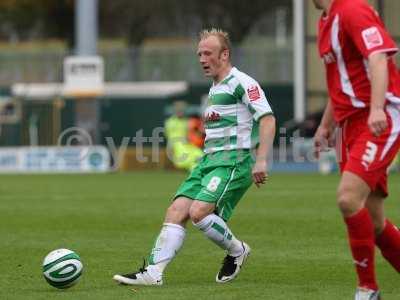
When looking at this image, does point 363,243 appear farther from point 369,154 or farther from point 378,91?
point 378,91

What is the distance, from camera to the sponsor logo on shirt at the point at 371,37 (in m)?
7.61

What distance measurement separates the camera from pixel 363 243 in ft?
25.6

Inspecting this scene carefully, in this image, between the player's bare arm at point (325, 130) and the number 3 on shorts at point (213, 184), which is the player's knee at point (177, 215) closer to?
the number 3 on shorts at point (213, 184)

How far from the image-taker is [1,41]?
214 ft

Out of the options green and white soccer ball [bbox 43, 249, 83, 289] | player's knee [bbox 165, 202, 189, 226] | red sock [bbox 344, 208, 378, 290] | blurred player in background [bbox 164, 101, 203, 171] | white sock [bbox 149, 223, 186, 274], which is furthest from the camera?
blurred player in background [bbox 164, 101, 203, 171]

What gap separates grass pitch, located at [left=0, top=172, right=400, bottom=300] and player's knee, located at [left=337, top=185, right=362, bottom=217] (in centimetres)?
104

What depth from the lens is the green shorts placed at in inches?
368

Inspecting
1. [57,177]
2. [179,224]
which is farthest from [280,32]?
[179,224]

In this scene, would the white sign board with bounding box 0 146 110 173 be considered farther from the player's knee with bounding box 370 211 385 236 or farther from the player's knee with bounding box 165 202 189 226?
the player's knee with bounding box 370 211 385 236

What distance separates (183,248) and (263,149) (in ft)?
10.6

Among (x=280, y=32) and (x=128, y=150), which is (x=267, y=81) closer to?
Answer: (x=128, y=150)

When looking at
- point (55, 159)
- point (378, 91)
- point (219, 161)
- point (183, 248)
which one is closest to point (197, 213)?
point (219, 161)

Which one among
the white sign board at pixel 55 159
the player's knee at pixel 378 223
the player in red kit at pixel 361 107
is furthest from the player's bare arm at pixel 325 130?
the white sign board at pixel 55 159

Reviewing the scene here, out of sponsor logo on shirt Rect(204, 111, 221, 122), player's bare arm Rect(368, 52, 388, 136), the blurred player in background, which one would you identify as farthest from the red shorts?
the blurred player in background
